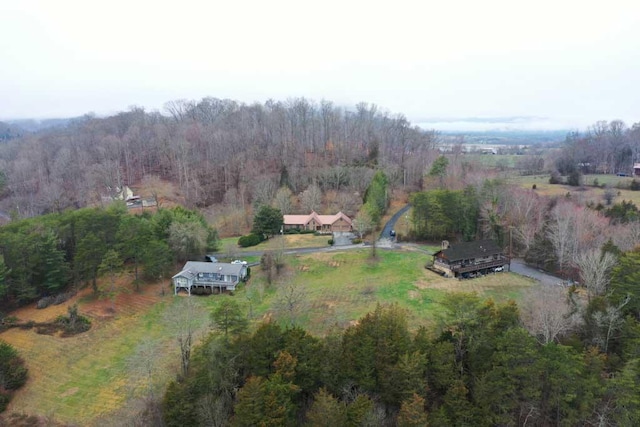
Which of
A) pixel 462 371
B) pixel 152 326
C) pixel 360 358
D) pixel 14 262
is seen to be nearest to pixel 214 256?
pixel 152 326

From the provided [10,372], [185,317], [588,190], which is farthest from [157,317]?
[588,190]

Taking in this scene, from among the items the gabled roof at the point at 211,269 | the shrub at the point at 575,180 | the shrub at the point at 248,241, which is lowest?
the gabled roof at the point at 211,269

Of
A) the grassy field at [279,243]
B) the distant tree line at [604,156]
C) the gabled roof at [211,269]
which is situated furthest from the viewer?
the distant tree line at [604,156]

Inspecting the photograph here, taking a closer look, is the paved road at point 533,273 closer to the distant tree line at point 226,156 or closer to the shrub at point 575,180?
the distant tree line at point 226,156

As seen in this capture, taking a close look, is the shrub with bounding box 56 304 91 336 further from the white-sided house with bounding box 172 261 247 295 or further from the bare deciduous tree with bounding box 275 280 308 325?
the bare deciduous tree with bounding box 275 280 308 325

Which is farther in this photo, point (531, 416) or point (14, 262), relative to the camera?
point (14, 262)

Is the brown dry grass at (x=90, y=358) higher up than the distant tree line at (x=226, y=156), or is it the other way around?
the distant tree line at (x=226, y=156)

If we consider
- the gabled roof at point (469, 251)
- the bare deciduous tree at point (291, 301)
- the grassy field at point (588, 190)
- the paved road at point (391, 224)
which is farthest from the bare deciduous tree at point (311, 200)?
the grassy field at point (588, 190)

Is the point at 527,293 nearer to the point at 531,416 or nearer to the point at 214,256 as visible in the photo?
the point at 531,416
